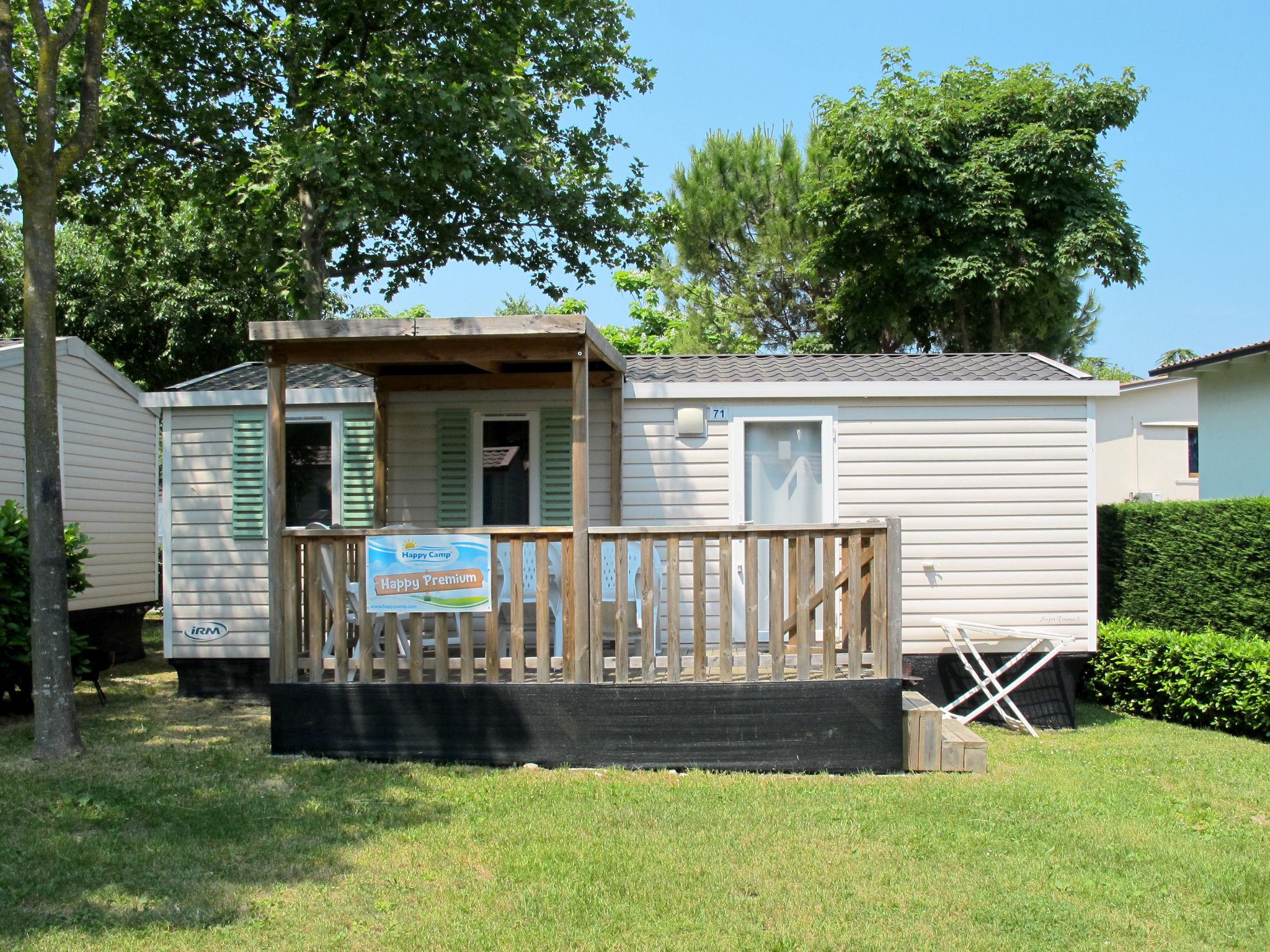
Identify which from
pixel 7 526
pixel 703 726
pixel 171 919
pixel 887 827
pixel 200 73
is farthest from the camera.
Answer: pixel 200 73

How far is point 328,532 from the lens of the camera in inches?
236

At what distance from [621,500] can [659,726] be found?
83.6 inches

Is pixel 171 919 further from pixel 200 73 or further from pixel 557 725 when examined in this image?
pixel 200 73

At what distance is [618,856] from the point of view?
4379mm

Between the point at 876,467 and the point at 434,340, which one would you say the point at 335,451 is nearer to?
the point at 434,340

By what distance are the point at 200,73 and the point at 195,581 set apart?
725 cm

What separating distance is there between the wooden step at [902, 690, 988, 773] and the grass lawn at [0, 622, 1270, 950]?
14 cm

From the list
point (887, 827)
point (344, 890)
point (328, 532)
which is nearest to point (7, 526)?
point (328, 532)

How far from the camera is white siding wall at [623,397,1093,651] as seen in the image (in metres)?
7.55

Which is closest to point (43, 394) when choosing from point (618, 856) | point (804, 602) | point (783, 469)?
point (618, 856)

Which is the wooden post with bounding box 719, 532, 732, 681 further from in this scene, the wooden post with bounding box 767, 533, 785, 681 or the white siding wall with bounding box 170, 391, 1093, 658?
the white siding wall with bounding box 170, 391, 1093, 658

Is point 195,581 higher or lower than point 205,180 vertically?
lower

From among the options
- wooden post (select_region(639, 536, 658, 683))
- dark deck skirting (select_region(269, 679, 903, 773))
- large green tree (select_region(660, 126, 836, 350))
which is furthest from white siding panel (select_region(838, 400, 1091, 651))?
large green tree (select_region(660, 126, 836, 350))

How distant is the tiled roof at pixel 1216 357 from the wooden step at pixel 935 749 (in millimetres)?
7754
